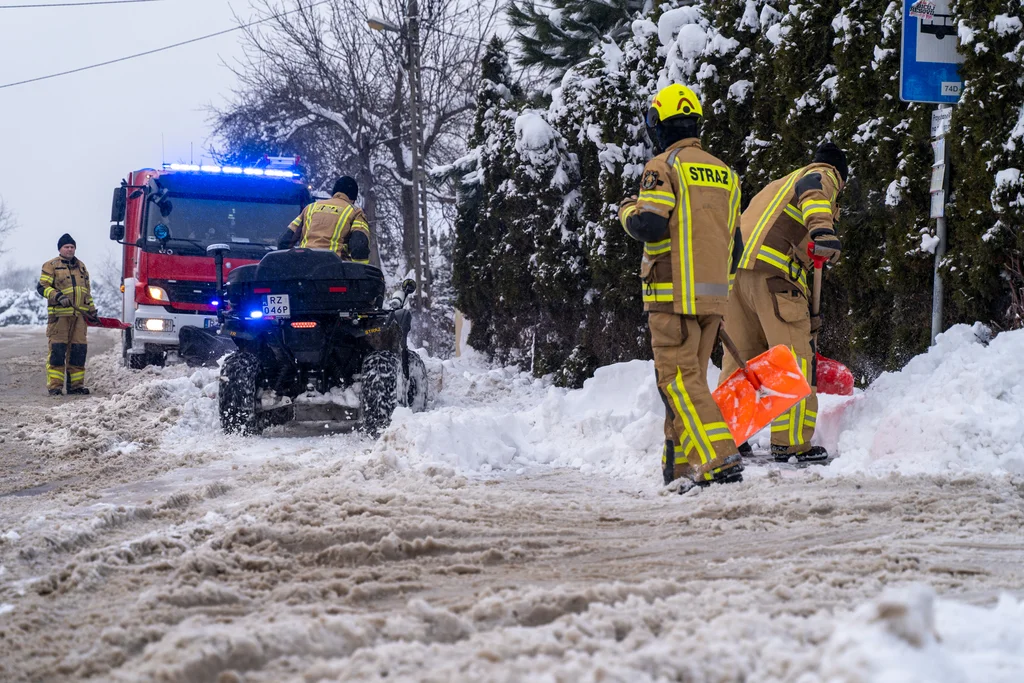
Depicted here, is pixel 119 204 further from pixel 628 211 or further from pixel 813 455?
pixel 813 455

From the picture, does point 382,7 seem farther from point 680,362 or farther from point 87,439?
point 680,362

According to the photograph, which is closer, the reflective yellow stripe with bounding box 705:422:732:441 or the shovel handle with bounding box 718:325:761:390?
the reflective yellow stripe with bounding box 705:422:732:441

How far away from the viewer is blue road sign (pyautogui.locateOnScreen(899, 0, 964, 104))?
6344 millimetres

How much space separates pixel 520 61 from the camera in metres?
17.8

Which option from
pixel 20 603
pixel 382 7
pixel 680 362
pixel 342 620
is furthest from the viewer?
pixel 382 7

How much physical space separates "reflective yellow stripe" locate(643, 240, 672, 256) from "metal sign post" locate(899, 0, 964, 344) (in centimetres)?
203

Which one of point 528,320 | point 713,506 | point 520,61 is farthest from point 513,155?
point 713,506

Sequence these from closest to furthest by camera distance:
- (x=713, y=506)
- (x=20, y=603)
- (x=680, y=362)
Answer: (x=20, y=603), (x=713, y=506), (x=680, y=362)

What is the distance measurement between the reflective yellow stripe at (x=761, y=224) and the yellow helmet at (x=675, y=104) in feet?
3.15

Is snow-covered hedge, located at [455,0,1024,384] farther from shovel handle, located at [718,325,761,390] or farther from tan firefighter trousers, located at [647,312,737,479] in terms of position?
tan firefighter trousers, located at [647,312,737,479]

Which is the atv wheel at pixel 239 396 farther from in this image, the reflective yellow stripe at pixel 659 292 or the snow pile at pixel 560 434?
the reflective yellow stripe at pixel 659 292

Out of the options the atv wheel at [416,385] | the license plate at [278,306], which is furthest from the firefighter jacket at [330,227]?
the atv wheel at [416,385]

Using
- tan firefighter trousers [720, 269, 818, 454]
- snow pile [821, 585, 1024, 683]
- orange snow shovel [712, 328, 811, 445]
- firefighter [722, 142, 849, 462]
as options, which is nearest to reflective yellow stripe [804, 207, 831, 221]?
firefighter [722, 142, 849, 462]

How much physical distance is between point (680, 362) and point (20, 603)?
133 inches
